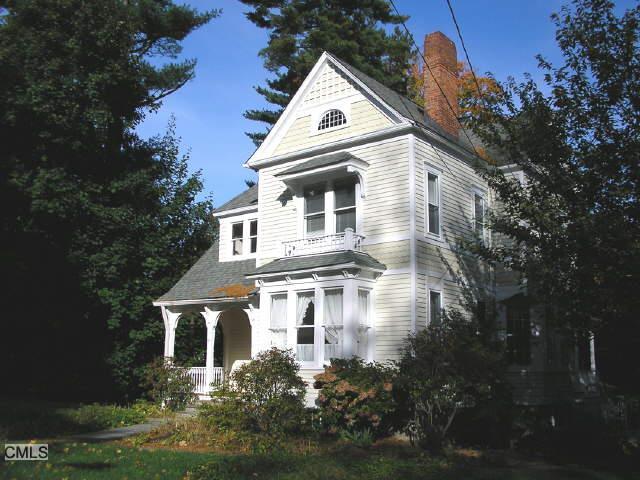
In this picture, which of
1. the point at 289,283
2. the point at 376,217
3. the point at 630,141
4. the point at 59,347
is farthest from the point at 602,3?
the point at 59,347

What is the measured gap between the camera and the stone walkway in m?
14.6

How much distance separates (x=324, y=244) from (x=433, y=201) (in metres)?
3.38

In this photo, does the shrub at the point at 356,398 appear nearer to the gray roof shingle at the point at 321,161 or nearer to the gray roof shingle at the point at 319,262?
the gray roof shingle at the point at 319,262

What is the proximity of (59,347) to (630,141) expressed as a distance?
20.5m

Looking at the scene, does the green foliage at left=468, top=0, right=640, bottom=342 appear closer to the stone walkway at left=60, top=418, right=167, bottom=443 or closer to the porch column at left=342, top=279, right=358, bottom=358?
the porch column at left=342, top=279, right=358, bottom=358

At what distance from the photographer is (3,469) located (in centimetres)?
979

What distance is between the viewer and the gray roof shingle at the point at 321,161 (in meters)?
17.9

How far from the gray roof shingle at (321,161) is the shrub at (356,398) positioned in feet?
18.7

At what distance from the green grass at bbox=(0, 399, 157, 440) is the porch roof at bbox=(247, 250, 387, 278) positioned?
17.3 ft

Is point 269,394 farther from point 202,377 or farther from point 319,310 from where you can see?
point 202,377

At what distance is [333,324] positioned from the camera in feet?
55.6

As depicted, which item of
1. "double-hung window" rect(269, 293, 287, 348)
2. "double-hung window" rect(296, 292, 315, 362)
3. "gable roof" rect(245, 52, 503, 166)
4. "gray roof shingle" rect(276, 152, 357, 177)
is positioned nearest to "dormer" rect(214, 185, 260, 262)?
"gable roof" rect(245, 52, 503, 166)

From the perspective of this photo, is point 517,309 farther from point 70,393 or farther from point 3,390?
point 3,390

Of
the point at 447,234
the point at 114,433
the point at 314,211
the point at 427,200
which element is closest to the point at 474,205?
the point at 447,234
